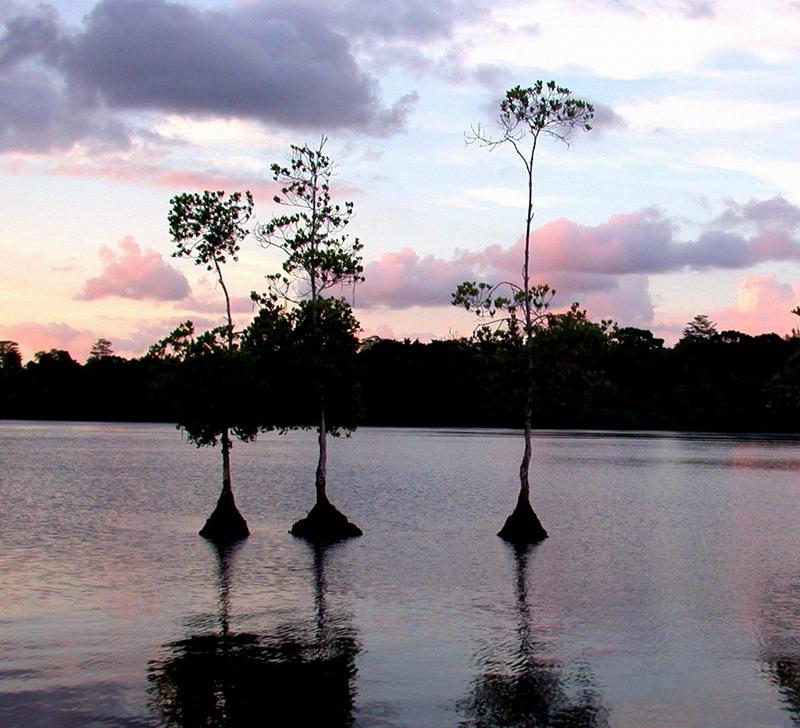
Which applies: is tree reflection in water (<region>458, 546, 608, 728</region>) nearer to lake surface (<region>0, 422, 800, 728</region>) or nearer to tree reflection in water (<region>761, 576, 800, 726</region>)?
lake surface (<region>0, 422, 800, 728</region>)

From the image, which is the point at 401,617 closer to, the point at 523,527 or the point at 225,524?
the point at 523,527

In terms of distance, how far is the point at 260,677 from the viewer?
20844 mm

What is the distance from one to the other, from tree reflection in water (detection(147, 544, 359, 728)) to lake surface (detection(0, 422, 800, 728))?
75mm

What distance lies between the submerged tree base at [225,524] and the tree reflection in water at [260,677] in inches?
775

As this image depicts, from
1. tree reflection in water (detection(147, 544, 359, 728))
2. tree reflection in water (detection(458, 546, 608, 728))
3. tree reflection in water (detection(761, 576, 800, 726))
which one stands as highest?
tree reflection in water (detection(147, 544, 359, 728))

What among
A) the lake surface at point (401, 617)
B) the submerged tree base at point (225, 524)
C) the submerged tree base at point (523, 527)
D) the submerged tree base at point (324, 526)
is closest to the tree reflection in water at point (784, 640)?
the lake surface at point (401, 617)

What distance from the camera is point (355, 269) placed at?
50.0 metres

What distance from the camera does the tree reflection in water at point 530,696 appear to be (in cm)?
1839

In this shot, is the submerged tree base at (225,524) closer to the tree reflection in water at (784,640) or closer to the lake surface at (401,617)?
the lake surface at (401,617)

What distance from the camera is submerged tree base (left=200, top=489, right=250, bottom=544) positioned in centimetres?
4709

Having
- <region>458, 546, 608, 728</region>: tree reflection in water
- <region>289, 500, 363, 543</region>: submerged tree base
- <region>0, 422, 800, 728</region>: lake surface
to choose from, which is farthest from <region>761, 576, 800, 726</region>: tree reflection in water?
<region>289, 500, 363, 543</region>: submerged tree base

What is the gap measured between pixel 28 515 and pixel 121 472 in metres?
38.3

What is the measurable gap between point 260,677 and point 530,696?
Answer: 5.53 m

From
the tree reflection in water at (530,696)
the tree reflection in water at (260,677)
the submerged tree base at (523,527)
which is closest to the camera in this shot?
the tree reflection in water at (260,677)
